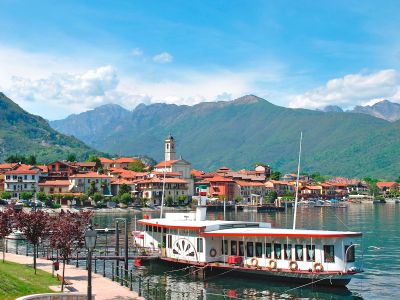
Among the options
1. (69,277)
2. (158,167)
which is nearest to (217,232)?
(69,277)

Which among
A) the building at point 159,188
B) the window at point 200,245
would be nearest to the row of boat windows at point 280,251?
the window at point 200,245

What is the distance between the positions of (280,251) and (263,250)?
1.46 metres

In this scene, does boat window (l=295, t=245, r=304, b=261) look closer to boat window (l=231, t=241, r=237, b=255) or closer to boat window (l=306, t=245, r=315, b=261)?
boat window (l=306, t=245, r=315, b=261)

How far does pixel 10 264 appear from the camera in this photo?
125 ft

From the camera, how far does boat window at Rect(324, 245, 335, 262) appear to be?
36.1 meters

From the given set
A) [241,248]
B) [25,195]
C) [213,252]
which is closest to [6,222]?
[213,252]

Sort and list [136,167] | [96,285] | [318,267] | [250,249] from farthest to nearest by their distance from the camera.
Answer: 1. [136,167]
2. [250,249]
3. [318,267]
4. [96,285]

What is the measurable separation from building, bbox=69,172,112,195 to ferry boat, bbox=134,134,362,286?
9772cm

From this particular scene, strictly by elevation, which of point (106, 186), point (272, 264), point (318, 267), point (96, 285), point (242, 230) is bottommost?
point (96, 285)

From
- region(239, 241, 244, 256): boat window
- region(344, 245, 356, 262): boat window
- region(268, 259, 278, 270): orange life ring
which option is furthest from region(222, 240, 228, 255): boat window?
region(344, 245, 356, 262): boat window

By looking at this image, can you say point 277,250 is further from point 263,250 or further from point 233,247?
point 233,247

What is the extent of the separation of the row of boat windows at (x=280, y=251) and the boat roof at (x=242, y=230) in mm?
943

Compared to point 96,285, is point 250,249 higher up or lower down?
higher up

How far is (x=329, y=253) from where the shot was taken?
1426 inches
